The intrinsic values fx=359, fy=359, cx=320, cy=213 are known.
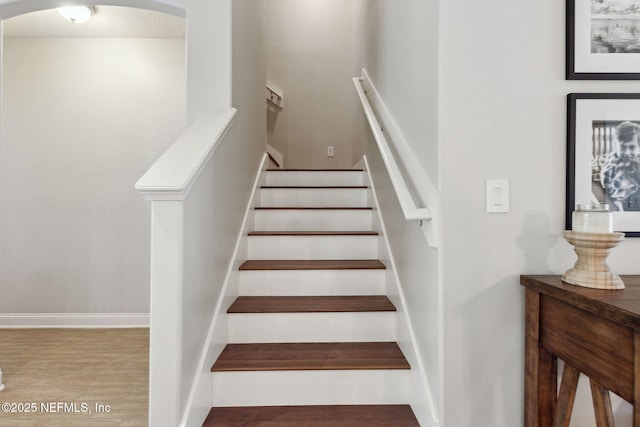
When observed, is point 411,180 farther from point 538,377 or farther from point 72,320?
point 72,320

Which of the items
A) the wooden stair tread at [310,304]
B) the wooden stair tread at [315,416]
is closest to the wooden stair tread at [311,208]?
the wooden stair tread at [310,304]

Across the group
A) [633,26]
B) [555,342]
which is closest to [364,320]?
[555,342]

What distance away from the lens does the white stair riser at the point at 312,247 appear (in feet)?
7.79

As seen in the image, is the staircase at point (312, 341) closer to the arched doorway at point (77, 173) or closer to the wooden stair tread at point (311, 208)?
the wooden stair tread at point (311, 208)

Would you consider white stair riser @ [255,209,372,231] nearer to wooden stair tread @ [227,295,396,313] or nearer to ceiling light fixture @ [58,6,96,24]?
wooden stair tread @ [227,295,396,313]

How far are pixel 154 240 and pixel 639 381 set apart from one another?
1424mm

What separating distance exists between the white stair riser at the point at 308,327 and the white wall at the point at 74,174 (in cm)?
185

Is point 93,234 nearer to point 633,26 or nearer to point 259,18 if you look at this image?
point 259,18

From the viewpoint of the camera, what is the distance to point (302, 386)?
1.60m

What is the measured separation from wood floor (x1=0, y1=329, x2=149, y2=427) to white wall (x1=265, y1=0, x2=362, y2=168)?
2631 mm

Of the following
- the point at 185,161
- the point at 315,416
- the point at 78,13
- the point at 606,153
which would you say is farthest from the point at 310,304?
the point at 78,13

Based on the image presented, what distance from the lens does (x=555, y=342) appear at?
1160 millimetres

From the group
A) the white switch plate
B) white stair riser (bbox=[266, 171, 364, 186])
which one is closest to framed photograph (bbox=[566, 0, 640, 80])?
the white switch plate

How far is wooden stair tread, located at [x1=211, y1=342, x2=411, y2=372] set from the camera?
160cm
